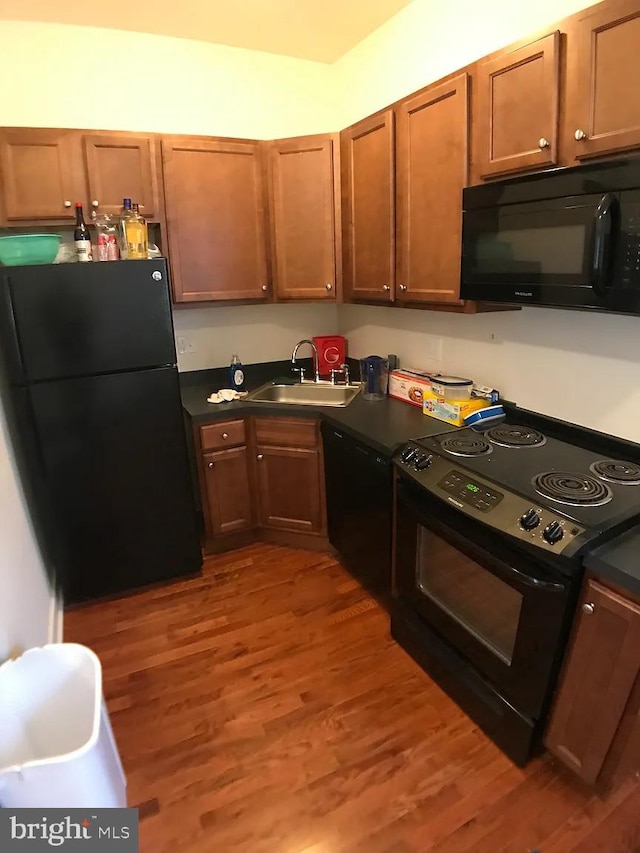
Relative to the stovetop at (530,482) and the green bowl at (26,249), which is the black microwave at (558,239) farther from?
the green bowl at (26,249)

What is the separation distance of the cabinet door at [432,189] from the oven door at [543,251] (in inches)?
7.1

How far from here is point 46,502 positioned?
234 centimetres

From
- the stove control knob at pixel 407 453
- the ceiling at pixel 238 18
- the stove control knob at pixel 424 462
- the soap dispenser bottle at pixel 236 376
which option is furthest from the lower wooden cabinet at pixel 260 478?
the ceiling at pixel 238 18

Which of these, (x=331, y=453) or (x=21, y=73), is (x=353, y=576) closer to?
(x=331, y=453)

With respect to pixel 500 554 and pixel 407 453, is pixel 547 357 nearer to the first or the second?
pixel 407 453

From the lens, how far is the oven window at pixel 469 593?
165 cm

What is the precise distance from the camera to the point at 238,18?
2.42 metres

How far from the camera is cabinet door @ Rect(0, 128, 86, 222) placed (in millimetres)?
2332

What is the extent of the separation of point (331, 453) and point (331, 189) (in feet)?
4.44

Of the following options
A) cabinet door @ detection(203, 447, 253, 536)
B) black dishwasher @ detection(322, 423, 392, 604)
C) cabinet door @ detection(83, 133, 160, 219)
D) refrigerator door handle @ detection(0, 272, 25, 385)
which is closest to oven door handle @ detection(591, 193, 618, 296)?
black dishwasher @ detection(322, 423, 392, 604)

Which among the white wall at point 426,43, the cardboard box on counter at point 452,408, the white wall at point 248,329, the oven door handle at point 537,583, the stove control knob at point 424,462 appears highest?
the white wall at point 426,43

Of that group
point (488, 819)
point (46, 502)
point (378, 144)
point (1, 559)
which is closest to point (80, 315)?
point (46, 502)

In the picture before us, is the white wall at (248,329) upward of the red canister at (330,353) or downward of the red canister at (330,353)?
upward

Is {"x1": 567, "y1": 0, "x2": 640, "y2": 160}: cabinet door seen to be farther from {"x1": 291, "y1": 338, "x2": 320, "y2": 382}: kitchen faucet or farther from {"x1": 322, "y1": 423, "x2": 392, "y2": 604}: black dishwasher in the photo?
{"x1": 291, "y1": 338, "x2": 320, "y2": 382}: kitchen faucet
